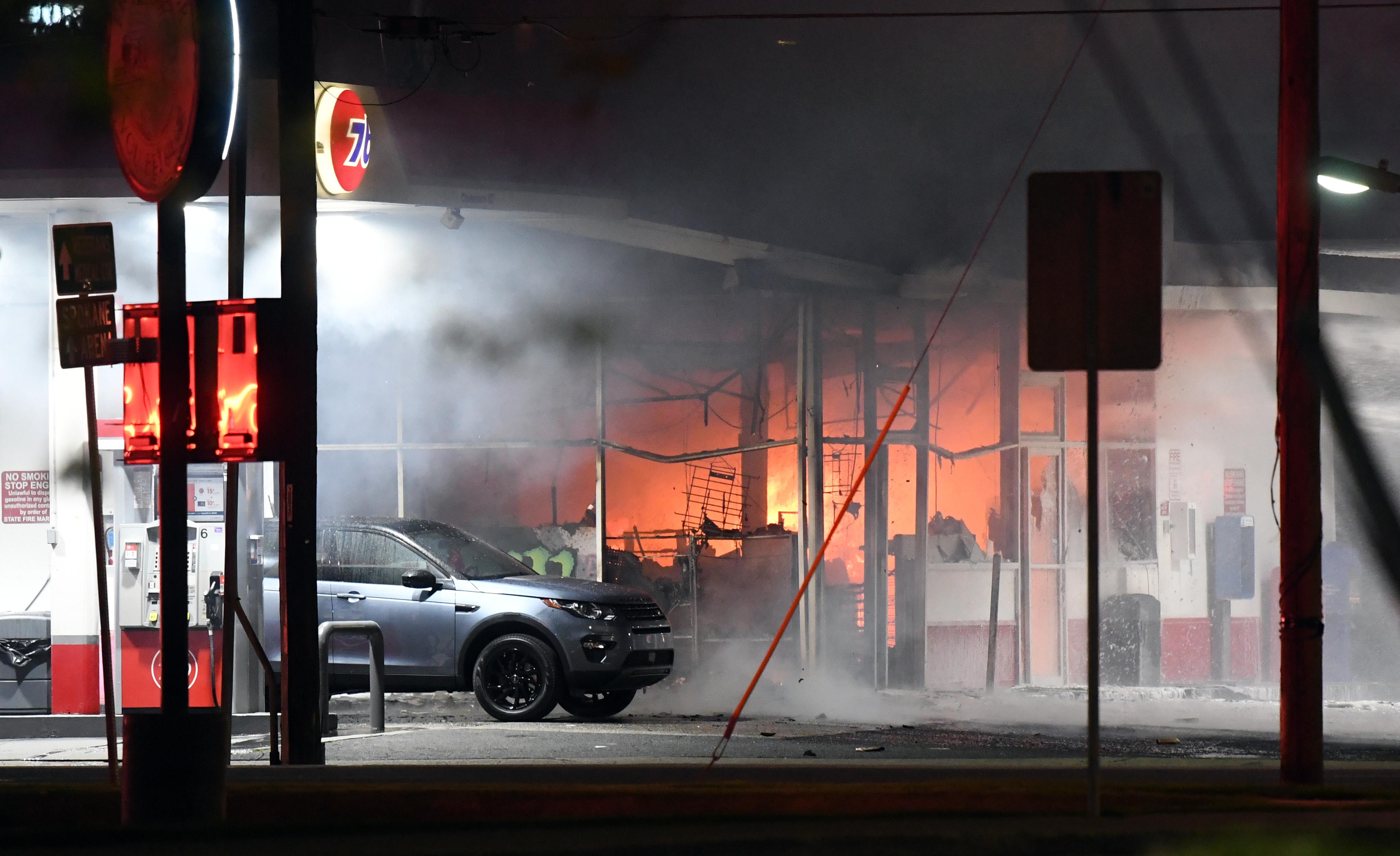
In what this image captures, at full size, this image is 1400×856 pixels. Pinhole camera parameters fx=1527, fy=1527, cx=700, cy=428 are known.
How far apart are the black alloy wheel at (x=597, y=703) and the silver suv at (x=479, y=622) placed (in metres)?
0.01

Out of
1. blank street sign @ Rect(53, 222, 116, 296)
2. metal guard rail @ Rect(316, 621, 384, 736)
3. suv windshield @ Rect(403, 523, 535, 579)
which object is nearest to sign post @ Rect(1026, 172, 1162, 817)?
blank street sign @ Rect(53, 222, 116, 296)

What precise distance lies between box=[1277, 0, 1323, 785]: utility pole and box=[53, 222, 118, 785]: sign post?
6063 millimetres

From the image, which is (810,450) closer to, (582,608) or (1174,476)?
(1174,476)

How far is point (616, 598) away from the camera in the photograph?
1336cm

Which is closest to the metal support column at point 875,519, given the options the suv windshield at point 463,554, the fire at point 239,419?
the suv windshield at point 463,554

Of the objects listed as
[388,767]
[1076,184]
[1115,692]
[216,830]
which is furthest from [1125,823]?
[1115,692]

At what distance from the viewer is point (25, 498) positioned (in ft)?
53.5

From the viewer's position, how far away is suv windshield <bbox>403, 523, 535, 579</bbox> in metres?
13.8

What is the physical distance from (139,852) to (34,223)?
1118 cm

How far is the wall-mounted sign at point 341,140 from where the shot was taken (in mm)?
13375

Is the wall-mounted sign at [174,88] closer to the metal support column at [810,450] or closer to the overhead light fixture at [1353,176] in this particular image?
the overhead light fixture at [1353,176]

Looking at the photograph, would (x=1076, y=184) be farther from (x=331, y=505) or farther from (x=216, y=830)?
(x=331, y=505)

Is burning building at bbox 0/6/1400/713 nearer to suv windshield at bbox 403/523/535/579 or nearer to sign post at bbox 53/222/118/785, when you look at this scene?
suv windshield at bbox 403/523/535/579

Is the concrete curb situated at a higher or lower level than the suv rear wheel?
lower
